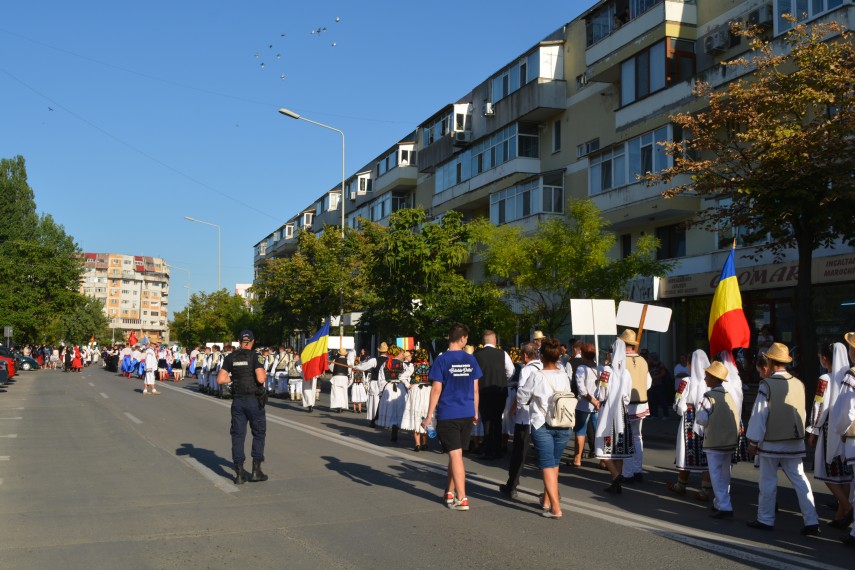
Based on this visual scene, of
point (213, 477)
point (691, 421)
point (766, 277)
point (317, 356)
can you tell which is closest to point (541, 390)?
point (691, 421)

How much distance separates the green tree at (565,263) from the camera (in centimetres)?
2208

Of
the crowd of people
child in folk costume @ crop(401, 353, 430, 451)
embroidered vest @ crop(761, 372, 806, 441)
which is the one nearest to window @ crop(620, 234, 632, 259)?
child in folk costume @ crop(401, 353, 430, 451)

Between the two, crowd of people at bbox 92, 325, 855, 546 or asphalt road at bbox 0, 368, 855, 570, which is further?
crowd of people at bbox 92, 325, 855, 546

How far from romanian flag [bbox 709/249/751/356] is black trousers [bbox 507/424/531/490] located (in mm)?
3198

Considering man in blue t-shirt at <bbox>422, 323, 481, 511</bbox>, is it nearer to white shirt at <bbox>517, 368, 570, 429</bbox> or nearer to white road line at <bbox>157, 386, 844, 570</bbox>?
white shirt at <bbox>517, 368, 570, 429</bbox>

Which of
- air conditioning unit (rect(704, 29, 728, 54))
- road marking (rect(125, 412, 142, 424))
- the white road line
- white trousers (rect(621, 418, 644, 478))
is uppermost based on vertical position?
air conditioning unit (rect(704, 29, 728, 54))

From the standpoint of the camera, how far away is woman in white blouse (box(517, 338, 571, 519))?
27.4 ft

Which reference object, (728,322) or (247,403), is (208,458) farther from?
(728,322)

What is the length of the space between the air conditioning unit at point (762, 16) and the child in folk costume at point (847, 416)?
60.4 ft

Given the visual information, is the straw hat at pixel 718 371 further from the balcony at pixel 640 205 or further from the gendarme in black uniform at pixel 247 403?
the balcony at pixel 640 205

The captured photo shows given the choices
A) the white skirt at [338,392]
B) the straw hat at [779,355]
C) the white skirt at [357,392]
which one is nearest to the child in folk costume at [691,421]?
the straw hat at [779,355]

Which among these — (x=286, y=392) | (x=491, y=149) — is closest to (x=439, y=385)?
(x=286, y=392)

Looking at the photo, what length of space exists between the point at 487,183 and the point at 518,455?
1158 inches

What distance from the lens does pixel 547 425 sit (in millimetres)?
8555
